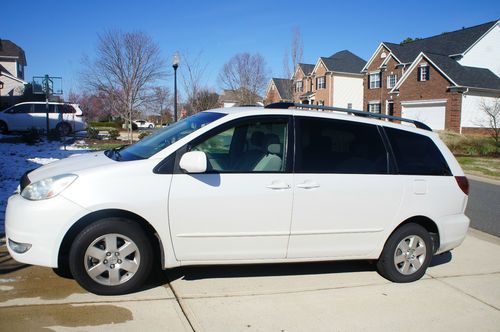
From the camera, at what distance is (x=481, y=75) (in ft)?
123

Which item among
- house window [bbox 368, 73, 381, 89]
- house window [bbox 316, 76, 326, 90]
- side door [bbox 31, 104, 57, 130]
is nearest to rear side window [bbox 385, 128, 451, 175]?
side door [bbox 31, 104, 57, 130]

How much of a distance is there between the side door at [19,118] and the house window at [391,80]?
3315 centimetres

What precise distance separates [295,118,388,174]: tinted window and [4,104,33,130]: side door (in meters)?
21.0

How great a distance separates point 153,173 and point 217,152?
78cm

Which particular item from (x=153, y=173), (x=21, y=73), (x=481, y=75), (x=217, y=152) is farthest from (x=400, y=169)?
(x=21, y=73)

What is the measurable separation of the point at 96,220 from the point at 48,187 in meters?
0.49

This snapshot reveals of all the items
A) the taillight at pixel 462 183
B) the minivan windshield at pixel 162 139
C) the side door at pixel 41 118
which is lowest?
the taillight at pixel 462 183

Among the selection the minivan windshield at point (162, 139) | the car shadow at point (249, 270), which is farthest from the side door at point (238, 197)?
the car shadow at point (249, 270)

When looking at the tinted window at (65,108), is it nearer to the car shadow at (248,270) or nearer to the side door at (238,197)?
the car shadow at (248,270)

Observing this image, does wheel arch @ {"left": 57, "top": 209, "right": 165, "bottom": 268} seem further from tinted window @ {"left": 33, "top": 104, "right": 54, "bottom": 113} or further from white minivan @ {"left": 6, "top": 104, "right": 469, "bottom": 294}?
tinted window @ {"left": 33, "top": 104, "right": 54, "bottom": 113}

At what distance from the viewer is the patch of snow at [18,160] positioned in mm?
7845

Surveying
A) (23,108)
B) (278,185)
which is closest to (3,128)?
(23,108)

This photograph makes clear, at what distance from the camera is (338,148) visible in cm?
472

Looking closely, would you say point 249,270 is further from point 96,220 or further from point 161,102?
point 161,102
